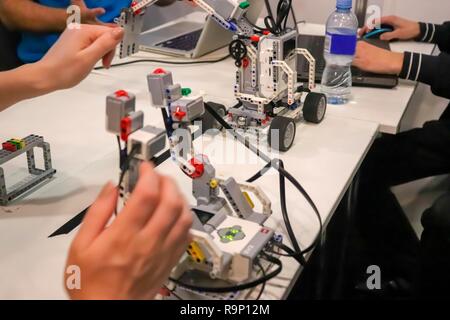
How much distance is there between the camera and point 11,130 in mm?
1165

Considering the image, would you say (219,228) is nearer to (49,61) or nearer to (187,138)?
(187,138)

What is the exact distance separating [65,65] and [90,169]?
24cm

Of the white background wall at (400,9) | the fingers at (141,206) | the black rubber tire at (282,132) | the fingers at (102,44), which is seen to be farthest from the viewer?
the white background wall at (400,9)

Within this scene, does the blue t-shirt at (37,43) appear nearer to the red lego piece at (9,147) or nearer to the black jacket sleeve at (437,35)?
the red lego piece at (9,147)

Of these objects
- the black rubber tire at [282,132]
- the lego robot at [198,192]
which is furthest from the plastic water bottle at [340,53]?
the lego robot at [198,192]

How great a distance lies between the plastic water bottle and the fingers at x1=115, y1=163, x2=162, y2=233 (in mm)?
907

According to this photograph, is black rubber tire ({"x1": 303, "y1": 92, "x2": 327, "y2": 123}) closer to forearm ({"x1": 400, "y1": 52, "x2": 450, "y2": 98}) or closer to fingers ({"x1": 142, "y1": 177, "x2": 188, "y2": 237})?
forearm ({"x1": 400, "y1": 52, "x2": 450, "y2": 98})

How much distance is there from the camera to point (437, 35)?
1.75 meters

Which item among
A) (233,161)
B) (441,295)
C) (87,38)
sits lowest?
(441,295)

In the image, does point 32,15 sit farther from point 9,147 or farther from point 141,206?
point 141,206

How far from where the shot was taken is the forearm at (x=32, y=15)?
5.18 feet

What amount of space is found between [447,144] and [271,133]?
713 mm

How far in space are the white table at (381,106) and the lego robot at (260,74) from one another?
96 mm
